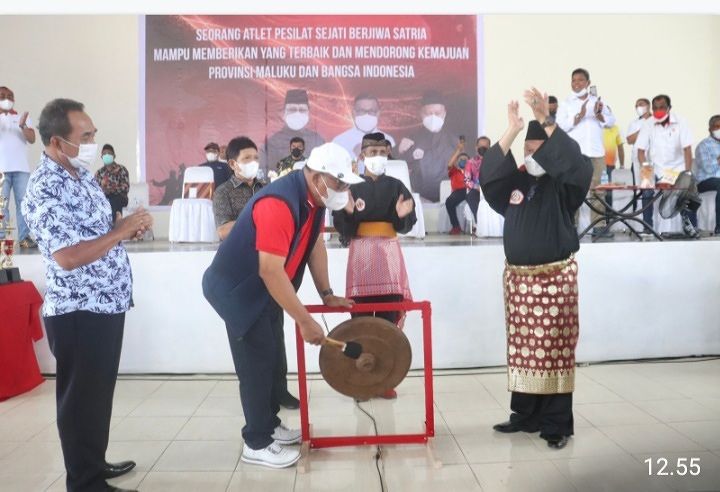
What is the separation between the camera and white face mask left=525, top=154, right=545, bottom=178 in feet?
8.99

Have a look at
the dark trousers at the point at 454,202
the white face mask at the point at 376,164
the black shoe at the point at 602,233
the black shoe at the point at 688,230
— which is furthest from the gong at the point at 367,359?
the dark trousers at the point at 454,202

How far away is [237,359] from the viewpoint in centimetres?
261

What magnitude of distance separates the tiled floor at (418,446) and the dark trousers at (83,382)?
0.27 meters

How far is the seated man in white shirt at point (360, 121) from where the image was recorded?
29.7 feet

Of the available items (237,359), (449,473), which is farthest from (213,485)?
(449,473)

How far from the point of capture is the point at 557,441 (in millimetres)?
2770

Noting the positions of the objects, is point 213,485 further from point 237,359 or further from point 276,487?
point 237,359

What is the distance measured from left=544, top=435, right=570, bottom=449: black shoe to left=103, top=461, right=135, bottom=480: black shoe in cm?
175

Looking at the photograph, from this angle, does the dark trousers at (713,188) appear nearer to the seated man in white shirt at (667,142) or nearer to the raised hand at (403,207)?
the seated man in white shirt at (667,142)

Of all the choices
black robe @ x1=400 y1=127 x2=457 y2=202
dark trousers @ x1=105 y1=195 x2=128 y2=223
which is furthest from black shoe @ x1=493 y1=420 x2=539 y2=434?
black robe @ x1=400 y1=127 x2=457 y2=202

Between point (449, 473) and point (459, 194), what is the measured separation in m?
5.67

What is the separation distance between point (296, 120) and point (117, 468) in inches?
276

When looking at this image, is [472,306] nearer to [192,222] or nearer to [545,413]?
[545,413]

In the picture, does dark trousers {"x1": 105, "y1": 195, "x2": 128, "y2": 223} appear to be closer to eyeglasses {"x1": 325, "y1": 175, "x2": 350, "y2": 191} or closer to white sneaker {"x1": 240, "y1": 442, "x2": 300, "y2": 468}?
white sneaker {"x1": 240, "y1": 442, "x2": 300, "y2": 468}
